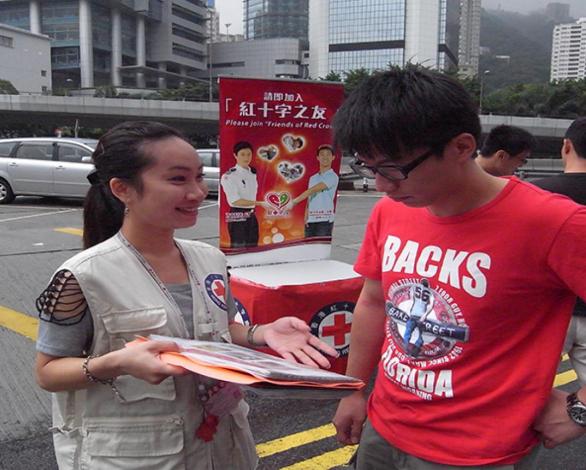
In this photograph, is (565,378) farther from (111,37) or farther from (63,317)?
(111,37)

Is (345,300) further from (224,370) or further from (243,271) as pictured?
(224,370)

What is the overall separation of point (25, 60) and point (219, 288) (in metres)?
88.4

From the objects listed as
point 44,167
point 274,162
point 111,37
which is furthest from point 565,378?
point 111,37

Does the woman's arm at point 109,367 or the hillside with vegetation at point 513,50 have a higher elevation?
the hillside with vegetation at point 513,50

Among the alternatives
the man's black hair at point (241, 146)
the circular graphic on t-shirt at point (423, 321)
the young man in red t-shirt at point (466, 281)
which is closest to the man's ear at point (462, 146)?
the young man in red t-shirt at point (466, 281)

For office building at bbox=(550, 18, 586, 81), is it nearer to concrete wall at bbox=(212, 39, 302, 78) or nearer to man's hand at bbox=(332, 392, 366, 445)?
concrete wall at bbox=(212, 39, 302, 78)

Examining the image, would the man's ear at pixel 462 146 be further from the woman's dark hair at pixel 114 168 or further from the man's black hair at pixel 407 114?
the woman's dark hair at pixel 114 168

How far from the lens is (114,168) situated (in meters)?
1.58

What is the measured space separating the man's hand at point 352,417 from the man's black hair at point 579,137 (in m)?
1.66

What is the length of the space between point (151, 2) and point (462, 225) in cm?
9846

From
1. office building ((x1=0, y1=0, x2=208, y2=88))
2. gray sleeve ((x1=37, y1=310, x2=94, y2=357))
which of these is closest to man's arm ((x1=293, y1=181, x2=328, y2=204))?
gray sleeve ((x1=37, y1=310, x2=94, y2=357))

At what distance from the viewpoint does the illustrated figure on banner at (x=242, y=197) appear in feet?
13.2

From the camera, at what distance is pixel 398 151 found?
1.40 meters

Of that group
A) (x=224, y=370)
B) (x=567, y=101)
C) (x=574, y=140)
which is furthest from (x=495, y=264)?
(x=567, y=101)
